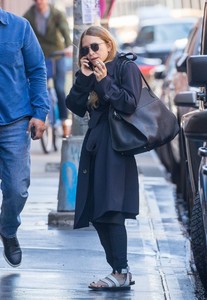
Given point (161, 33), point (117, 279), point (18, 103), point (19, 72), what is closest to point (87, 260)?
point (117, 279)

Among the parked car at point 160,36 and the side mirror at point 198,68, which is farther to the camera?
the parked car at point 160,36

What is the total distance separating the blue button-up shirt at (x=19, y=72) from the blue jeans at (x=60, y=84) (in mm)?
8450

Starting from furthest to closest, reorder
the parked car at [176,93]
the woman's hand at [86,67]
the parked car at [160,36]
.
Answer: the parked car at [160,36]
the parked car at [176,93]
the woman's hand at [86,67]

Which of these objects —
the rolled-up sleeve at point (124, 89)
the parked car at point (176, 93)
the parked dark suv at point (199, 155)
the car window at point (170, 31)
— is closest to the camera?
the parked dark suv at point (199, 155)

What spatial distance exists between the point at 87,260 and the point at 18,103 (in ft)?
4.49

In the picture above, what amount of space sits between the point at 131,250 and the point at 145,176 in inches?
237

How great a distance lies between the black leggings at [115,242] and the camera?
711cm

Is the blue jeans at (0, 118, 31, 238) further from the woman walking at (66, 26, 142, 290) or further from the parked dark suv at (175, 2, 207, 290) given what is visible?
the parked dark suv at (175, 2, 207, 290)

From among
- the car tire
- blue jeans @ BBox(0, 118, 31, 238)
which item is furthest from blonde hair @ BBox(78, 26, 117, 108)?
the car tire

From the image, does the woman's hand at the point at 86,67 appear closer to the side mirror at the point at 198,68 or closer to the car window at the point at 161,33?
the side mirror at the point at 198,68

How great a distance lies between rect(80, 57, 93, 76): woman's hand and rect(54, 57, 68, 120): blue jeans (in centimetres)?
887

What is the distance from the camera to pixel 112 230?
23.3 feet

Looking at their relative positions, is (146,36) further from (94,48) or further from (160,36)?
(94,48)

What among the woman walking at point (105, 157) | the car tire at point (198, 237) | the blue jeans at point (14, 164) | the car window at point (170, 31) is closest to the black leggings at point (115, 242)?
the woman walking at point (105, 157)
